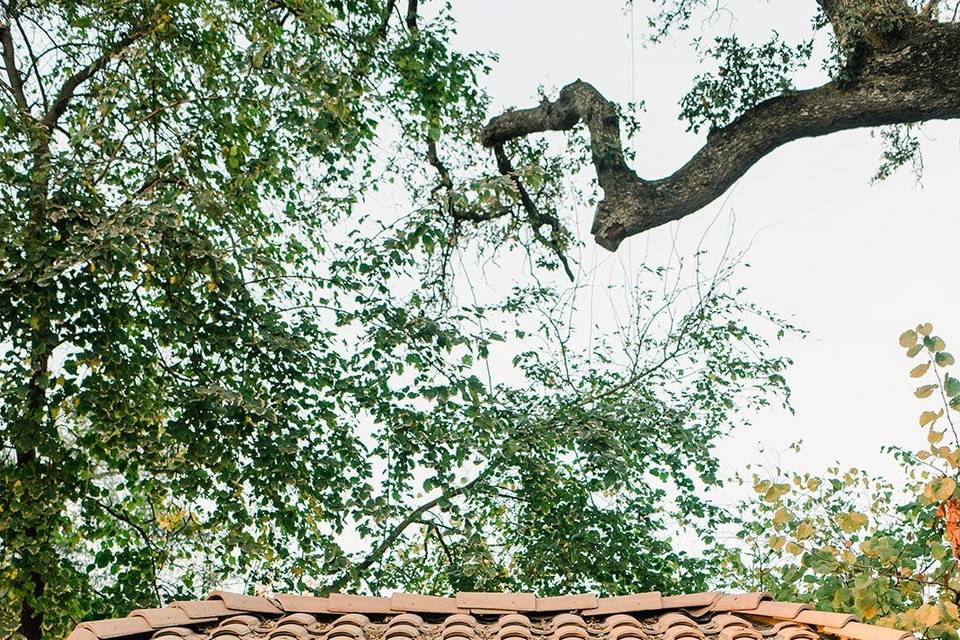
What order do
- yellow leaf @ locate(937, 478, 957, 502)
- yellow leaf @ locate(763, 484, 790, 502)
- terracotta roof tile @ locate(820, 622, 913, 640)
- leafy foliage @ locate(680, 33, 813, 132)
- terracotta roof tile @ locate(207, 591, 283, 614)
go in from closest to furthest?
terracotta roof tile @ locate(820, 622, 913, 640), yellow leaf @ locate(937, 478, 957, 502), terracotta roof tile @ locate(207, 591, 283, 614), yellow leaf @ locate(763, 484, 790, 502), leafy foliage @ locate(680, 33, 813, 132)

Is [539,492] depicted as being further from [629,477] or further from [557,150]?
[557,150]

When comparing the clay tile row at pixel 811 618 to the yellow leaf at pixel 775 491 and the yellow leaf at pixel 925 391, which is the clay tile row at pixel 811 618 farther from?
the yellow leaf at pixel 925 391

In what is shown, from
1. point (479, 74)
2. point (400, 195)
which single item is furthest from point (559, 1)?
point (400, 195)

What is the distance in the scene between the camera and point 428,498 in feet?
22.1

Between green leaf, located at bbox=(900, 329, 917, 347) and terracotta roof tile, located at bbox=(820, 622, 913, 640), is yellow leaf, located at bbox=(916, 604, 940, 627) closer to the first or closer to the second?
terracotta roof tile, located at bbox=(820, 622, 913, 640)

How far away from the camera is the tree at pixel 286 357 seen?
5.73m

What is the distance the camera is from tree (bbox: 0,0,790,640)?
5.73m

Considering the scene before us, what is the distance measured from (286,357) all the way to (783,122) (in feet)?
13.2

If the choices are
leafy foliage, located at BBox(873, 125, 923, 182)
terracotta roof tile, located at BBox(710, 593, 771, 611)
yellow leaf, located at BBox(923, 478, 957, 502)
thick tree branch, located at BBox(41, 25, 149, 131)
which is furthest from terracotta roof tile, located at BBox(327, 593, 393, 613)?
leafy foliage, located at BBox(873, 125, 923, 182)

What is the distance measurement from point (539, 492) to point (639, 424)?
0.91 m

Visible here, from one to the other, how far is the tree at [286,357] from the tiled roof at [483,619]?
2382 millimetres

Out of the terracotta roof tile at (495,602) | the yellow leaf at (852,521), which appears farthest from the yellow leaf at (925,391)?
the terracotta roof tile at (495,602)

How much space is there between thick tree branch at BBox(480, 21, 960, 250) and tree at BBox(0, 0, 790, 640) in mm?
822

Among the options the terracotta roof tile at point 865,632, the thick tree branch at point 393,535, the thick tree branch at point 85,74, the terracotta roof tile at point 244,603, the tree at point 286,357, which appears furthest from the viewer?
the thick tree branch at point 85,74
